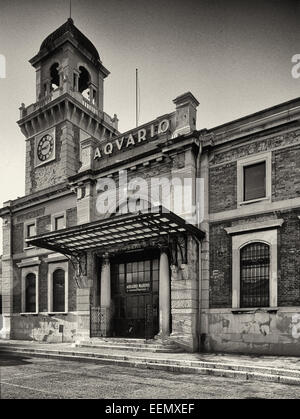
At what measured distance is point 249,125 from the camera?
15.5 meters

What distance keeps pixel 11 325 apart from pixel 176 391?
18103 mm

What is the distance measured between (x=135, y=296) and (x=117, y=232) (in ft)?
11.7

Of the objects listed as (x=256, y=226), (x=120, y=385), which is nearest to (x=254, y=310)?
(x=256, y=226)

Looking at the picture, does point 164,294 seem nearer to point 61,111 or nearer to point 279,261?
point 279,261

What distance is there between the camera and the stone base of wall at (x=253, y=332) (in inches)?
539

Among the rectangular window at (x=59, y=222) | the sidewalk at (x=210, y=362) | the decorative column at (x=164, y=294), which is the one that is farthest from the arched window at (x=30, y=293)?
the decorative column at (x=164, y=294)

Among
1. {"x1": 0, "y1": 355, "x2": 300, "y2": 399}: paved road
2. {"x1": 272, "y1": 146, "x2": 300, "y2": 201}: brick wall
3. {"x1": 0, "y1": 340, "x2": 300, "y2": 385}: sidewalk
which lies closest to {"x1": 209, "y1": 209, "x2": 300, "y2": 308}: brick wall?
{"x1": 272, "y1": 146, "x2": 300, "y2": 201}: brick wall

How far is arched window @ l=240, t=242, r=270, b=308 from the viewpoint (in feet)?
48.4

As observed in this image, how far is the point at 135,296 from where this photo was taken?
18.5 m

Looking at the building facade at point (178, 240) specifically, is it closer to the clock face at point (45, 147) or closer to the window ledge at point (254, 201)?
the window ledge at point (254, 201)

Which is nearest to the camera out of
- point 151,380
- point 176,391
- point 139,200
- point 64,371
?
point 176,391

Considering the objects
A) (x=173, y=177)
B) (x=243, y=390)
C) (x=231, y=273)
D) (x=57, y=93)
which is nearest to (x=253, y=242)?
(x=231, y=273)

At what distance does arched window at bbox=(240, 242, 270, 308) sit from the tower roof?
20426mm
